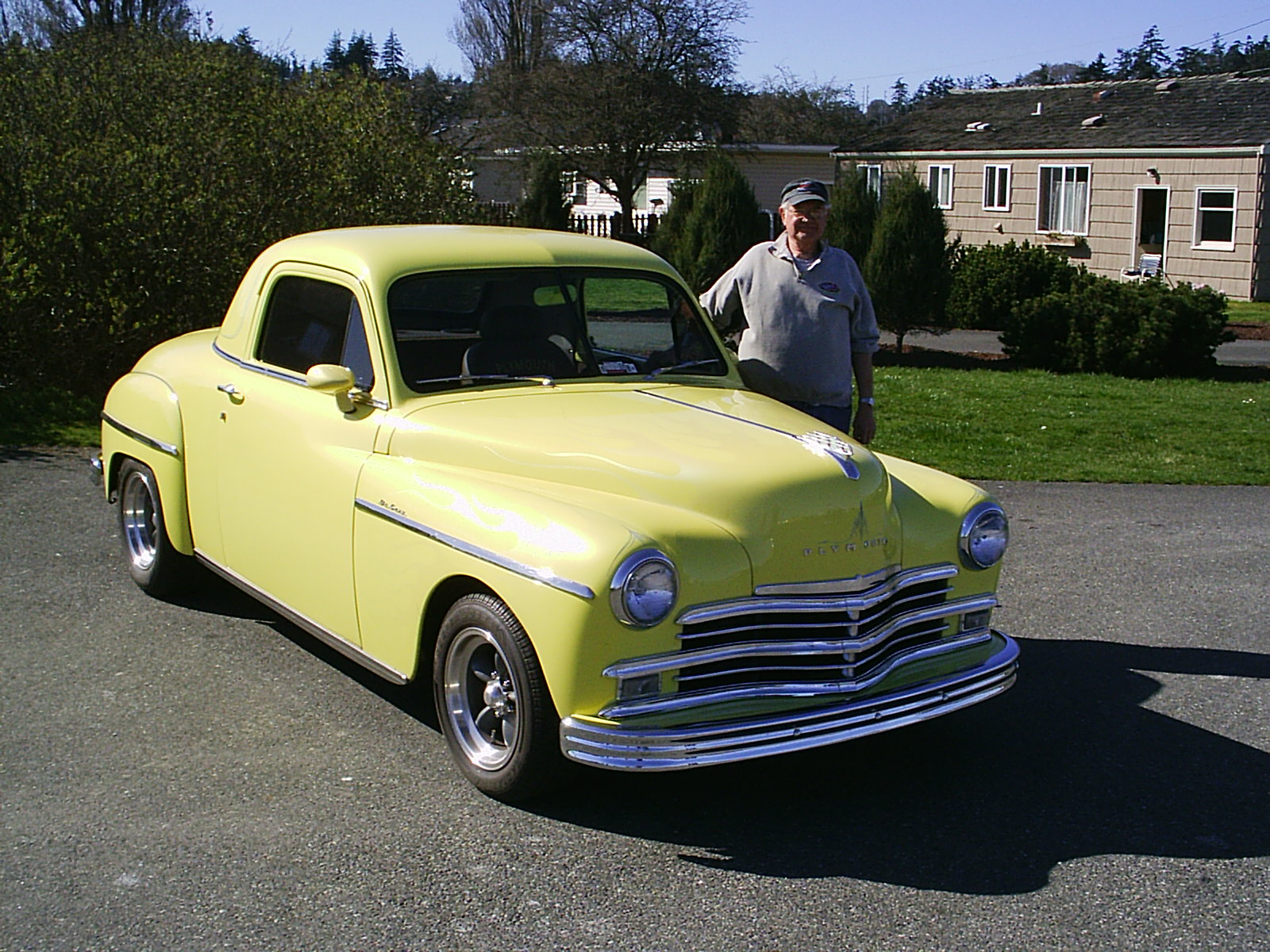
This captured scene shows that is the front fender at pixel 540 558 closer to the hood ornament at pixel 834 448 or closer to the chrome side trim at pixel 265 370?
the hood ornament at pixel 834 448

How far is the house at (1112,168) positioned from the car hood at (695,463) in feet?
70.4

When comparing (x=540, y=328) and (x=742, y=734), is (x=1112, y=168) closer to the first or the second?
(x=540, y=328)

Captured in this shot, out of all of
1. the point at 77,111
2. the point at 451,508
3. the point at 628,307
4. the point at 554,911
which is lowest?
the point at 554,911

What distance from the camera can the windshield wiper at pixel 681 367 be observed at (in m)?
5.68

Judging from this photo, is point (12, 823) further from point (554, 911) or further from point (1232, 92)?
point (1232, 92)

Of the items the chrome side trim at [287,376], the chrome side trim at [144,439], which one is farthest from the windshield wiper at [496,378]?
the chrome side trim at [144,439]

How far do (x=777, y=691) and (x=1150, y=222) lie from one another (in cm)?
2733

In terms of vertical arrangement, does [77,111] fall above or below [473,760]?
above

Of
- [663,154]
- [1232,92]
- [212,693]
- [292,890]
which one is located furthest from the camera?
[663,154]

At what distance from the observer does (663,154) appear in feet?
110

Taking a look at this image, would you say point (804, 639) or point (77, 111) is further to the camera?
point (77, 111)

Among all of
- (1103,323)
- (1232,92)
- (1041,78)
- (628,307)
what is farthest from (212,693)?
(1041,78)

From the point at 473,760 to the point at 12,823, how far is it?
139 cm

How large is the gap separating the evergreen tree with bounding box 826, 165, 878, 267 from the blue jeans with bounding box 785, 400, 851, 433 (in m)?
13.0
